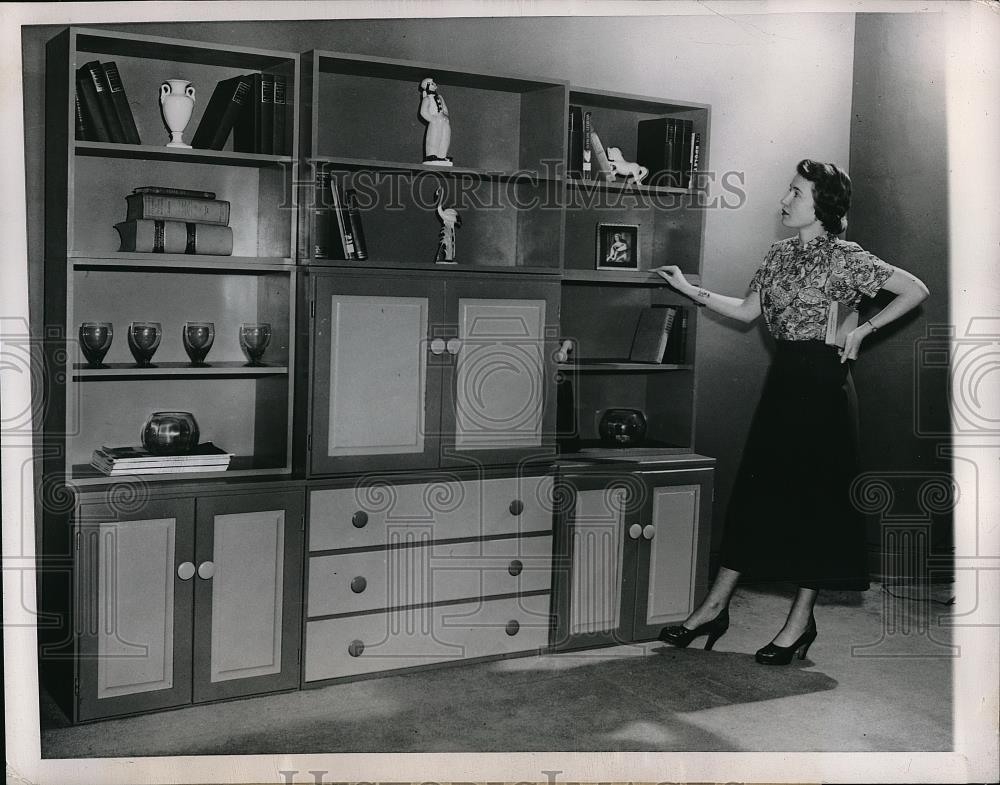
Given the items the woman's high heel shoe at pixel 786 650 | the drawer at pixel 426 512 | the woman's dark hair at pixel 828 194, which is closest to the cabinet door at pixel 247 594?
the drawer at pixel 426 512

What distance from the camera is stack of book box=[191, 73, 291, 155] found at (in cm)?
317

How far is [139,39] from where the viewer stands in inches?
117

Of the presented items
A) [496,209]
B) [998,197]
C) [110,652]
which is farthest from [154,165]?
[998,197]

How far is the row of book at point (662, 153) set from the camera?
3746mm

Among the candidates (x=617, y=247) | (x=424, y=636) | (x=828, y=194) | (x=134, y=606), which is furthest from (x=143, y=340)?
(x=828, y=194)

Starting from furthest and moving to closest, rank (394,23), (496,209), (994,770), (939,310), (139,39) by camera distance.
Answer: (939,310)
(496,209)
(394,23)
(139,39)
(994,770)

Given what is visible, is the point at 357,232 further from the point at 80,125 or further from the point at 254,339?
the point at 80,125

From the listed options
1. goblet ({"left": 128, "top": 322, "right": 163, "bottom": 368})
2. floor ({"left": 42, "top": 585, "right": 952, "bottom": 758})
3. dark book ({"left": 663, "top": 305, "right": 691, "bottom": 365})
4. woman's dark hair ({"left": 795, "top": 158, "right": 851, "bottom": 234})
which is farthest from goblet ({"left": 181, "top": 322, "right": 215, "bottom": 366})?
woman's dark hair ({"left": 795, "top": 158, "right": 851, "bottom": 234})

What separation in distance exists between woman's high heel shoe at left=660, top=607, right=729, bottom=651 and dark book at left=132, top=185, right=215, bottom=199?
87.7 inches

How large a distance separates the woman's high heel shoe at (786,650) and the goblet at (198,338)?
217 cm

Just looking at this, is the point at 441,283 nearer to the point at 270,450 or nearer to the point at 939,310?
the point at 270,450

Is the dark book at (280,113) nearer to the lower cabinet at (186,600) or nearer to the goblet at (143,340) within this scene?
the goblet at (143,340)

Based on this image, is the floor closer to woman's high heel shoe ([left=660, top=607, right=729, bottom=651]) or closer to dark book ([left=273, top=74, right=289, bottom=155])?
woman's high heel shoe ([left=660, top=607, right=729, bottom=651])

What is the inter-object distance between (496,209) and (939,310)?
1846 millimetres
